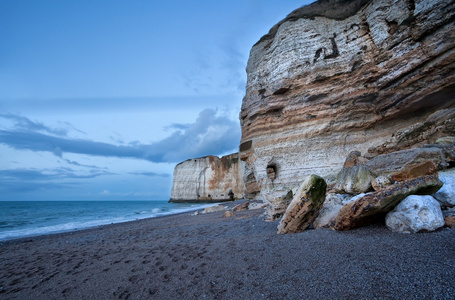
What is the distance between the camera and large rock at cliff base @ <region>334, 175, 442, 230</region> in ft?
10.7

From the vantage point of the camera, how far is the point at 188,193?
3812 centimetres

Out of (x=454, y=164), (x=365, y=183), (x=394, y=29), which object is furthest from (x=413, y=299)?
(x=394, y=29)

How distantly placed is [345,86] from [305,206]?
9.66 meters

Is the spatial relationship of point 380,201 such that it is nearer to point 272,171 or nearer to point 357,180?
point 357,180

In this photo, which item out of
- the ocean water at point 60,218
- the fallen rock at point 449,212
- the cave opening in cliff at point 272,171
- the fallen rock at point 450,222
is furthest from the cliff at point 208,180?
the fallen rock at point 450,222

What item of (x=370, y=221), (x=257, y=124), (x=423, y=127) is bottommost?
(x=370, y=221)

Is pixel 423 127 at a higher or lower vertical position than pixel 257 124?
lower

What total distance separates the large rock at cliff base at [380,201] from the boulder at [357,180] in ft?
5.01

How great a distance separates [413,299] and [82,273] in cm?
431

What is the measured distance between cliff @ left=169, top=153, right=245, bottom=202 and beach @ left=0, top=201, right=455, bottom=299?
2872 cm

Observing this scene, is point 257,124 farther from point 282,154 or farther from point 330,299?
point 330,299

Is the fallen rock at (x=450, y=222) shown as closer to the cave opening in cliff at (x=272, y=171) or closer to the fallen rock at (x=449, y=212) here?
the fallen rock at (x=449, y=212)

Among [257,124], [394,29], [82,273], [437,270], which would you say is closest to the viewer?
[437,270]

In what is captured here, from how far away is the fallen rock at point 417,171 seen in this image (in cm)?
418
